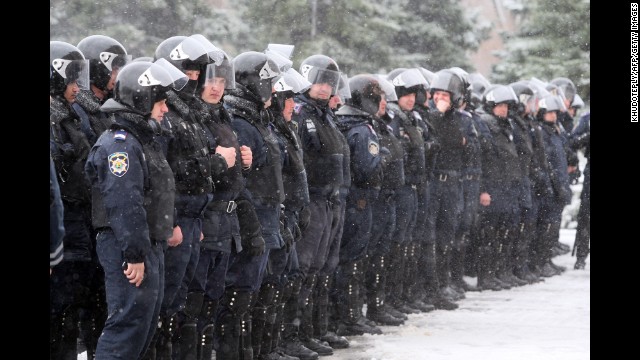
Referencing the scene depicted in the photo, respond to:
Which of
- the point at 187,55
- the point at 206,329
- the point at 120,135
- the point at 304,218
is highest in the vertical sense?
the point at 187,55

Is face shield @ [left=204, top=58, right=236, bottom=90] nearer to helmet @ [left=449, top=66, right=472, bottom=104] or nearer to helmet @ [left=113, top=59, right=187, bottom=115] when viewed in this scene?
helmet @ [left=113, top=59, right=187, bottom=115]

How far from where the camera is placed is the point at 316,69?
10.0 meters

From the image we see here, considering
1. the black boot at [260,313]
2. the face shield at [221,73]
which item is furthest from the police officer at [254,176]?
the face shield at [221,73]

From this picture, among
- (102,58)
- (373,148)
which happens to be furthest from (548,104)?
(102,58)

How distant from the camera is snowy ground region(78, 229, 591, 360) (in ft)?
31.8

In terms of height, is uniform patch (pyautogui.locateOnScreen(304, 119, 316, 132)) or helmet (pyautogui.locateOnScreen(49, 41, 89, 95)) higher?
helmet (pyautogui.locateOnScreen(49, 41, 89, 95))

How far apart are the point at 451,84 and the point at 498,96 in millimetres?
1617

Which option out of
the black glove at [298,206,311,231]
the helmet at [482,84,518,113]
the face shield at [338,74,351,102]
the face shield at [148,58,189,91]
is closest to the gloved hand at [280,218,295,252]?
the black glove at [298,206,311,231]

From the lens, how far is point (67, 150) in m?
7.12

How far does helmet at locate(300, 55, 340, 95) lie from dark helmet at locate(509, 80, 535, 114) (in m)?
5.91

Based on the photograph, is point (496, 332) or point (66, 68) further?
point (496, 332)

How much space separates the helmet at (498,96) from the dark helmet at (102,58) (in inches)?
289

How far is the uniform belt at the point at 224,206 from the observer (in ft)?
24.6

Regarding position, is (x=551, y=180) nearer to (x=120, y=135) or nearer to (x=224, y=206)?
(x=224, y=206)
